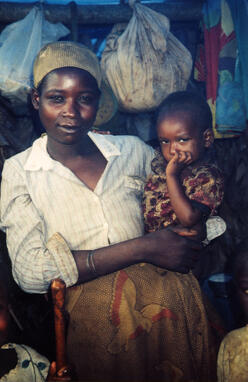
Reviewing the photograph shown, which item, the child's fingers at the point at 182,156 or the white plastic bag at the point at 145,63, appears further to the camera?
the white plastic bag at the point at 145,63

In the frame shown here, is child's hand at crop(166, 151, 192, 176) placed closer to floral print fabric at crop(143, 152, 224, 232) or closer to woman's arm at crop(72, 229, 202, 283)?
floral print fabric at crop(143, 152, 224, 232)

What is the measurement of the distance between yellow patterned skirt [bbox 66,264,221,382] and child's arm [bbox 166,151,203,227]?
27 centimetres

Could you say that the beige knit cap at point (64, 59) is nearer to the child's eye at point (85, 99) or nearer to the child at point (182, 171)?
the child's eye at point (85, 99)

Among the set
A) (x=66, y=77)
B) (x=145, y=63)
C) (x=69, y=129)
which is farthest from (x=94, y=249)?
(x=145, y=63)

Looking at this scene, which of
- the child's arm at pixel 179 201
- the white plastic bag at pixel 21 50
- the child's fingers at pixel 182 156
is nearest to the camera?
the child's arm at pixel 179 201

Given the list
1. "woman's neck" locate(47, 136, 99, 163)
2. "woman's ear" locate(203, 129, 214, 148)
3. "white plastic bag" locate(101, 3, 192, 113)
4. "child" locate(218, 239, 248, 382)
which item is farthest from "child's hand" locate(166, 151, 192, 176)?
"child" locate(218, 239, 248, 382)

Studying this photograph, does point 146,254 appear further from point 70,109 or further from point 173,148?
point 70,109

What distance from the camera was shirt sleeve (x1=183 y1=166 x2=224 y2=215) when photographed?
155cm

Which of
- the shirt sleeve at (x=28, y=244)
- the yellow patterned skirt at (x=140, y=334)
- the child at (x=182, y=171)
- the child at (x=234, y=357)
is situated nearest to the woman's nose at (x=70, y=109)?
the shirt sleeve at (x=28, y=244)

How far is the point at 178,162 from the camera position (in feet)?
5.27

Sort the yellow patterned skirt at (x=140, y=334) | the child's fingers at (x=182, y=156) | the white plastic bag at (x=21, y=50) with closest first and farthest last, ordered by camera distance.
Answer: the yellow patterned skirt at (x=140, y=334)
the child's fingers at (x=182, y=156)
the white plastic bag at (x=21, y=50)

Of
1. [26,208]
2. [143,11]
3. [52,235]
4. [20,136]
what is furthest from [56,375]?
[143,11]

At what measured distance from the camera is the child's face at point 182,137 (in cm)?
166

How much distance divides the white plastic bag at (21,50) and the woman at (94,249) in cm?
38
